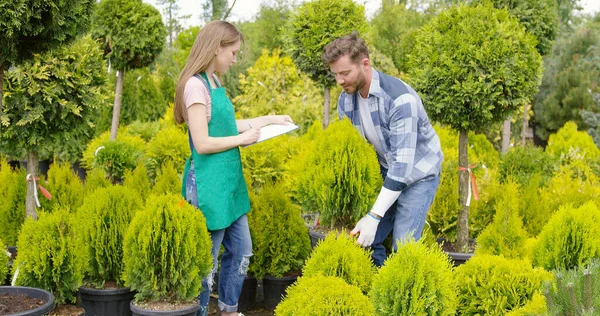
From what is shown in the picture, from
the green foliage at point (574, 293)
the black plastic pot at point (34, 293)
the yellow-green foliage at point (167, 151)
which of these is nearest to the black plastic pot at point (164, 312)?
the black plastic pot at point (34, 293)

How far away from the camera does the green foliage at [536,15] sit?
25.1 feet

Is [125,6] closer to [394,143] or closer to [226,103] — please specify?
[226,103]

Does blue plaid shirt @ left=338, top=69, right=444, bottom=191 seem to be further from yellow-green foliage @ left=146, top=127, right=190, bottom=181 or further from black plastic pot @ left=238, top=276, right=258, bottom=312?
yellow-green foliage @ left=146, top=127, right=190, bottom=181

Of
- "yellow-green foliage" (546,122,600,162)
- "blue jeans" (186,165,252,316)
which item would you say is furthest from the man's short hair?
"yellow-green foliage" (546,122,600,162)

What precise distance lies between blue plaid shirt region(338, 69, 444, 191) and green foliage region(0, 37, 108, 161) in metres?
2.34

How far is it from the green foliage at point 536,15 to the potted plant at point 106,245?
541cm

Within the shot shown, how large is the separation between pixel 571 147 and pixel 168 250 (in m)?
5.95

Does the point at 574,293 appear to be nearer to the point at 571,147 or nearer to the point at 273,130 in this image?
the point at 273,130

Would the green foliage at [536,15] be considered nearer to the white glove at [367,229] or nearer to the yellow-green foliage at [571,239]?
the yellow-green foliage at [571,239]

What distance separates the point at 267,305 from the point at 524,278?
225 centimetres

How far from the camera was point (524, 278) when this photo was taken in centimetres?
315

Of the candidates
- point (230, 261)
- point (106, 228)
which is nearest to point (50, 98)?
point (106, 228)

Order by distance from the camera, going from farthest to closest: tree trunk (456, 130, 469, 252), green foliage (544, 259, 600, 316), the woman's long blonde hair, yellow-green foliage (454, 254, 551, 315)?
tree trunk (456, 130, 469, 252)
the woman's long blonde hair
yellow-green foliage (454, 254, 551, 315)
green foliage (544, 259, 600, 316)

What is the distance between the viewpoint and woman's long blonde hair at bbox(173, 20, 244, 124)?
3.38 metres
